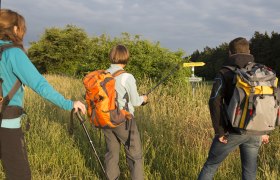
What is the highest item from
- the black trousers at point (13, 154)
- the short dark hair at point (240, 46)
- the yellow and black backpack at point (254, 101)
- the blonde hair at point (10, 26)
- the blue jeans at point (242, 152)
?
the blonde hair at point (10, 26)

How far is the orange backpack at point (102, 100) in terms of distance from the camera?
331cm

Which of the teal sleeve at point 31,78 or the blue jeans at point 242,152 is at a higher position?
the teal sleeve at point 31,78

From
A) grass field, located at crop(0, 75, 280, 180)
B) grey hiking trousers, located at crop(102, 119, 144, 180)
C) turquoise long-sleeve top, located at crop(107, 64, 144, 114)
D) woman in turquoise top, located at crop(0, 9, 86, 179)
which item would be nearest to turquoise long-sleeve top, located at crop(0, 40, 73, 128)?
woman in turquoise top, located at crop(0, 9, 86, 179)

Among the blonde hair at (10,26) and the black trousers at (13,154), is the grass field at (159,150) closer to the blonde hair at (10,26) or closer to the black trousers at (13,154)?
the black trousers at (13,154)

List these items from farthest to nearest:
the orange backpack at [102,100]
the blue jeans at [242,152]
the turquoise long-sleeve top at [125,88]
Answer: the turquoise long-sleeve top at [125,88]
the orange backpack at [102,100]
the blue jeans at [242,152]

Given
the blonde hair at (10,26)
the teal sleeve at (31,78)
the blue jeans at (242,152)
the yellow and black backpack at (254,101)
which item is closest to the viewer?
the teal sleeve at (31,78)

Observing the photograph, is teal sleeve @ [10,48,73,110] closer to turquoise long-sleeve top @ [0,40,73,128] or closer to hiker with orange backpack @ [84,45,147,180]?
turquoise long-sleeve top @ [0,40,73,128]

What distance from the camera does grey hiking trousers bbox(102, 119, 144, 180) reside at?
12.0ft

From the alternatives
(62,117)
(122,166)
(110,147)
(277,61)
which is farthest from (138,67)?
(277,61)

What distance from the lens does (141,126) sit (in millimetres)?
6047

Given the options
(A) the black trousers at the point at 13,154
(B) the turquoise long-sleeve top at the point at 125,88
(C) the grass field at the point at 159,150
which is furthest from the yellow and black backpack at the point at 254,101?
(A) the black trousers at the point at 13,154

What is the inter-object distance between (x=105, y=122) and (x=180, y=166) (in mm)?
1480

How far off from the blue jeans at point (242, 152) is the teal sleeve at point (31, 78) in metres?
1.50

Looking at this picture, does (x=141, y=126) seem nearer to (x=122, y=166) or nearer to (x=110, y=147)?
(x=122, y=166)
